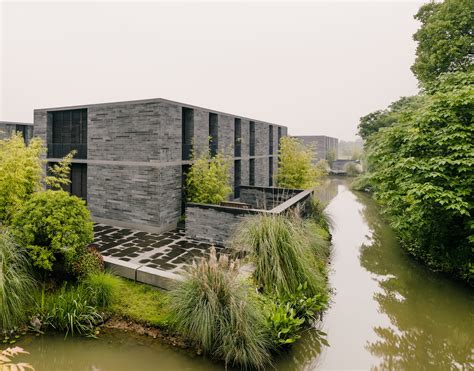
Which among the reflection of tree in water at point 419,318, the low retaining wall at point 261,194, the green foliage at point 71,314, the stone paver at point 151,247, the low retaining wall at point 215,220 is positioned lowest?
the reflection of tree in water at point 419,318

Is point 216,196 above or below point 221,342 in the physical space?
above

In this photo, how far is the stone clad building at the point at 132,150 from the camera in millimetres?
10625

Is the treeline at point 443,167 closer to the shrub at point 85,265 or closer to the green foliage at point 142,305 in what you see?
the green foliage at point 142,305

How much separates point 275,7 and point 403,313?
45.7ft

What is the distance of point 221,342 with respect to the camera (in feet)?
15.7

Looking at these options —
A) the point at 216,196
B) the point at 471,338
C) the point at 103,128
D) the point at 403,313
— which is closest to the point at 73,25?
the point at 103,128

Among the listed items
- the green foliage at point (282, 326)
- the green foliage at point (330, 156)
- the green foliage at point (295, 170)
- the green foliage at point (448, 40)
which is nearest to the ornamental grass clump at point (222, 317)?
the green foliage at point (282, 326)

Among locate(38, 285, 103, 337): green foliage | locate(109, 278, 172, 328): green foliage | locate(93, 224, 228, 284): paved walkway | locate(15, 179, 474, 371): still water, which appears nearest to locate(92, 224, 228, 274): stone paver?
locate(93, 224, 228, 284): paved walkway

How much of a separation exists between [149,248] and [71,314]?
11.0 feet

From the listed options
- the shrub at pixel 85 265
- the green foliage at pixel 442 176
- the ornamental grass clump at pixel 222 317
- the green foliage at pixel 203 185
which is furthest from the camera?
the green foliage at pixel 203 185

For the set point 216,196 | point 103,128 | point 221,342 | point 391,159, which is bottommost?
point 221,342

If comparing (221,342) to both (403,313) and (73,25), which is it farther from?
(73,25)

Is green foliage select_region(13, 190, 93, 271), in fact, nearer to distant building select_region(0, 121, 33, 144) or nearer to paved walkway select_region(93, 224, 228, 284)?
paved walkway select_region(93, 224, 228, 284)

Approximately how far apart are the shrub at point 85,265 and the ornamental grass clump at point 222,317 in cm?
246
